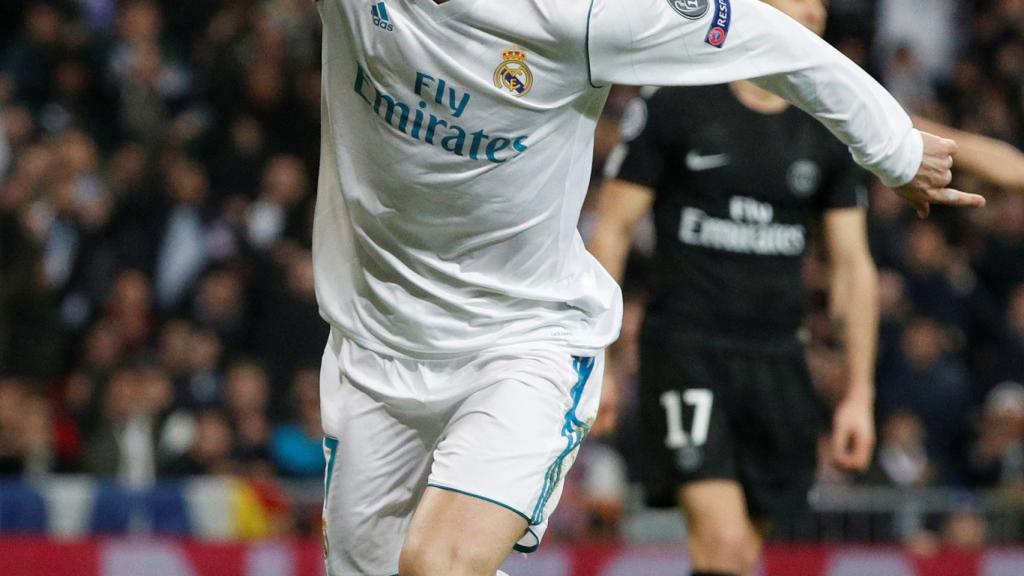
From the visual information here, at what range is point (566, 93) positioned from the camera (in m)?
4.13

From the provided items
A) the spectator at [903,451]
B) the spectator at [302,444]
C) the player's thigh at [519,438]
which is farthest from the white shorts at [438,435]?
the spectator at [903,451]

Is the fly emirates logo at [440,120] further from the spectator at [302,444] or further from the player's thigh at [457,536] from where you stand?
the spectator at [302,444]

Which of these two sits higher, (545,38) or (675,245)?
(545,38)

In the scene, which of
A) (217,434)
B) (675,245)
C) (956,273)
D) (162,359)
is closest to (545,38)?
(675,245)

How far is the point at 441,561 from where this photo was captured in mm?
3883

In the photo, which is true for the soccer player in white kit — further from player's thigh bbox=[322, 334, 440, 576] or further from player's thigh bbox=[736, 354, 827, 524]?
player's thigh bbox=[736, 354, 827, 524]

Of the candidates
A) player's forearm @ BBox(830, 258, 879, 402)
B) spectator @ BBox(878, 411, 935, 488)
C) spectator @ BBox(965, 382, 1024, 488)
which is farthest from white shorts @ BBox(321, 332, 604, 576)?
spectator @ BBox(965, 382, 1024, 488)

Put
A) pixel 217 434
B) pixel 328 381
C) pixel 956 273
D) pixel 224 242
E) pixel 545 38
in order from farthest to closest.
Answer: pixel 956 273, pixel 224 242, pixel 217 434, pixel 328 381, pixel 545 38

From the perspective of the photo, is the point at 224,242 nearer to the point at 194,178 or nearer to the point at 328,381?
the point at 194,178

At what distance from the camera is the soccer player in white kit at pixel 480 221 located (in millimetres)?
4020

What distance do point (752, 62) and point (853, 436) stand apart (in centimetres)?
225

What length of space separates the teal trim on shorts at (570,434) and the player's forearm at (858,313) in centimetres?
195

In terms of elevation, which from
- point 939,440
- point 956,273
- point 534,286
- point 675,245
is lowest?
point 939,440

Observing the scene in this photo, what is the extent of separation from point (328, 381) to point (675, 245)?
1.78m
